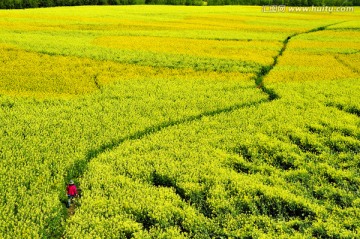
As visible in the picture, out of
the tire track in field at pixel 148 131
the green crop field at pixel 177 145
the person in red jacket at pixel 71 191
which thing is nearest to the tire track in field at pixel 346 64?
the green crop field at pixel 177 145

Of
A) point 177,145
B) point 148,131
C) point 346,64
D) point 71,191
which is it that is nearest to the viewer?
point 71,191

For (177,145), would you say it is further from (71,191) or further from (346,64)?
(346,64)

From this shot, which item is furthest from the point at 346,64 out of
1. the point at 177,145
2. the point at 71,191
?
the point at 71,191

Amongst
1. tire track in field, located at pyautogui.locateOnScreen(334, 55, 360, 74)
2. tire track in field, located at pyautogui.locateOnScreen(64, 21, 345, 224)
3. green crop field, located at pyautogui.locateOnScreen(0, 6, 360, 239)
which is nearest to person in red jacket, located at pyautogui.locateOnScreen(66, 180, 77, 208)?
green crop field, located at pyautogui.locateOnScreen(0, 6, 360, 239)

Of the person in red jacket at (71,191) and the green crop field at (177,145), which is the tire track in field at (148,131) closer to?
the green crop field at (177,145)

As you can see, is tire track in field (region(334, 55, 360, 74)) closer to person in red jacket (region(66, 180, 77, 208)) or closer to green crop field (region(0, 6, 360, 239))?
green crop field (region(0, 6, 360, 239))

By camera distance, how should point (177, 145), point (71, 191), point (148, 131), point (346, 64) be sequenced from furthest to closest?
point (346, 64) < point (148, 131) < point (177, 145) < point (71, 191)

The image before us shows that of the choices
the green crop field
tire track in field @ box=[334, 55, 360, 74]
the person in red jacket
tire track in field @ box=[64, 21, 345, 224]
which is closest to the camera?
the green crop field

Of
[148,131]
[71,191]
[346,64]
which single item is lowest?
[71,191]
